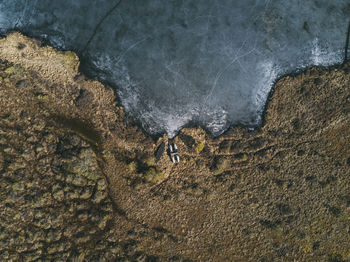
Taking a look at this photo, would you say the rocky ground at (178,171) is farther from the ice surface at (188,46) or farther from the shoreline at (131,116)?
the ice surface at (188,46)

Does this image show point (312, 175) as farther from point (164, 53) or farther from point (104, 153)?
point (104, 153)

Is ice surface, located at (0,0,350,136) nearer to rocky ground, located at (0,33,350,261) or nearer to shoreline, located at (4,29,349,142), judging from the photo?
shoreline, located at (4,29,349,142)

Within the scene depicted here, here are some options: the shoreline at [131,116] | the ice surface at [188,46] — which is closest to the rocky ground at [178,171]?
the shoreline at [131,116]

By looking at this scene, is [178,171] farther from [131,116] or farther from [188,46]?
[188,46]

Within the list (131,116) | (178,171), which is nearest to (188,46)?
(131,116)

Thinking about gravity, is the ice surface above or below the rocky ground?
above

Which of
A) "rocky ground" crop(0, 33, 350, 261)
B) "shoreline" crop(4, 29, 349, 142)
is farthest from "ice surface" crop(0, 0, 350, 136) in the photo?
"rocky ground" crop(0, 33, 350, 261)

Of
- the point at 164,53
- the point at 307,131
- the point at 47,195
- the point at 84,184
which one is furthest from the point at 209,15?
the point at 47,195
